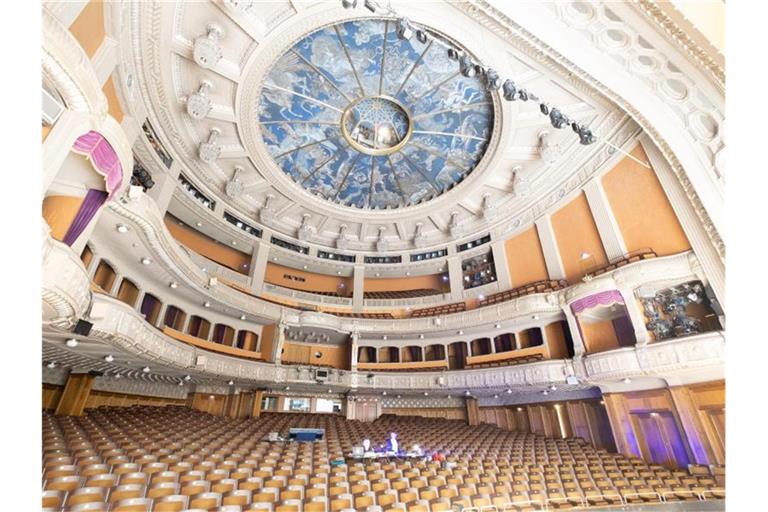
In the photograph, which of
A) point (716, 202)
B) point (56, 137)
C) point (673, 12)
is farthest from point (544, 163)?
point (56, 137)

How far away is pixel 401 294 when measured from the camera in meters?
21.2

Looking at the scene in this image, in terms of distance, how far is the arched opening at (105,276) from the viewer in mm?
9758

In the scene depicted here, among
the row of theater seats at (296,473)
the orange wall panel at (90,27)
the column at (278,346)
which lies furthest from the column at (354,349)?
the orange wall panel at (90,27)

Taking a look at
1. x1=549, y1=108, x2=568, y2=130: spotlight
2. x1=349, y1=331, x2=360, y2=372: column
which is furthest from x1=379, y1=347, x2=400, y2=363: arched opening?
x1=549, y1=108, x2=568, y2=130: spotlight

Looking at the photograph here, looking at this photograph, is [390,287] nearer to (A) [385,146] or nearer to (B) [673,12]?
(A) [385,146]

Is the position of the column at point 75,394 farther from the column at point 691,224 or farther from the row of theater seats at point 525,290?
the column at point 691,224

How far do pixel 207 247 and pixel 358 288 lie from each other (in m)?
8.13

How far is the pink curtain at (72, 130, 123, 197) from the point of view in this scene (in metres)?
5.35

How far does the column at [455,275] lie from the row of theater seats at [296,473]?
310 inches

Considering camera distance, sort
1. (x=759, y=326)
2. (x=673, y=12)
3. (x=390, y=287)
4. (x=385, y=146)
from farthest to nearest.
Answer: (x=390, y=287)
(x=385, y=146)
(x=673, y=12)
(x=759, y=326)

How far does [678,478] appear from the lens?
882 centimetres

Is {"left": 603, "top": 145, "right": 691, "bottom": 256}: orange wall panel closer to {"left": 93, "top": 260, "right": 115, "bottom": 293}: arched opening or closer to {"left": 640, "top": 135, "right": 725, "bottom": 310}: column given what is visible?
{"left": 640, "top": 135, "right": 725, "bottom": 310}: column

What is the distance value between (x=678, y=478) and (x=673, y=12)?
10.8 meters

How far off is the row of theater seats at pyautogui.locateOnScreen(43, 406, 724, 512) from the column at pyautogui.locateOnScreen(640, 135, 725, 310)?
510cm
